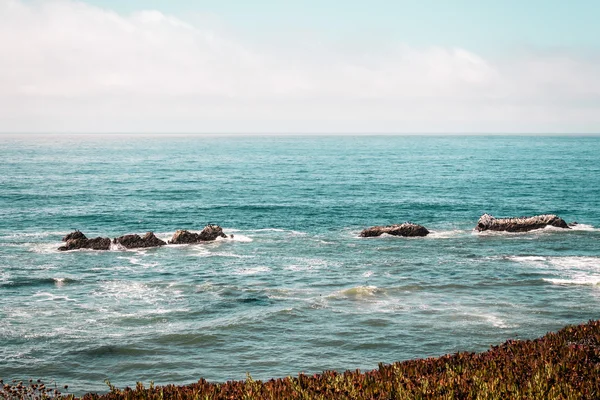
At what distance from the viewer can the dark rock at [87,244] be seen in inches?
2148

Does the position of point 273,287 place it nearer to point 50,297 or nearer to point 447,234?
point 50,297

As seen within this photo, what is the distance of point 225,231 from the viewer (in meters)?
65.0

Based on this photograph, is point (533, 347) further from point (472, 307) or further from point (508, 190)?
point (508, 190)

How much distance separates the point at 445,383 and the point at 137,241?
143ft

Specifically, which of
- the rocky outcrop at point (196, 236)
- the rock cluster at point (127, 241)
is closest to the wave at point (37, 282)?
the rock cluster at point (127, 241)

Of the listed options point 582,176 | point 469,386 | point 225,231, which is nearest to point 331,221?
point 225,231

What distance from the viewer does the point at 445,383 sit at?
16469 millimetres

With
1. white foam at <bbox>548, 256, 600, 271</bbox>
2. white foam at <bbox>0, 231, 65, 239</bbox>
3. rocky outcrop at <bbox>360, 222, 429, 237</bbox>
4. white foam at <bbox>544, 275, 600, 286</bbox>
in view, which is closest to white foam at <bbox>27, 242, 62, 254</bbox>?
white foam at <bbox>0, 231, 65, 239</bbox>

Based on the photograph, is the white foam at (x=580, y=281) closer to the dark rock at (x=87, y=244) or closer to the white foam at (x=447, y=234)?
the white foam at (x=447, y=234)

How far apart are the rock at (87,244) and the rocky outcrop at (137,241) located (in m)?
1.12

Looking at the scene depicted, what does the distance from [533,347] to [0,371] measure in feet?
73.6

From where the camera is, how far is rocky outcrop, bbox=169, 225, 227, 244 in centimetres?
5775

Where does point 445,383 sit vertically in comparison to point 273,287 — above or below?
above

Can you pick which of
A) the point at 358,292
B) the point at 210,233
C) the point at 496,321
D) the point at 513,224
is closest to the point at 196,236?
the point at 210,233
